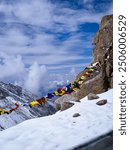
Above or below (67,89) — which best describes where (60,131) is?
below

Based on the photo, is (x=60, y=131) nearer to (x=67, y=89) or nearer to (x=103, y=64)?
(x=67, y=89)

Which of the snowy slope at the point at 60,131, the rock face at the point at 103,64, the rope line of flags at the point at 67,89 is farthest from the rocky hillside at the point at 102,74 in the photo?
the snowy slope at the point at 60,131

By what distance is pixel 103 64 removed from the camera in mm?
25203

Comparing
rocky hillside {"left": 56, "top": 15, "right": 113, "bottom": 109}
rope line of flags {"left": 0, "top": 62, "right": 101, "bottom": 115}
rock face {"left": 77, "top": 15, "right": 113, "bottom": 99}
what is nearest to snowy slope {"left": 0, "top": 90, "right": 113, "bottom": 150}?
rope line of flags {"left": 0, "top": 62, "right": 101, "bottom": 115}

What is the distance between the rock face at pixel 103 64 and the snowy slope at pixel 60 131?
31.4ft

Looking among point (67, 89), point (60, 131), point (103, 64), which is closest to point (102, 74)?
point (103, 64)

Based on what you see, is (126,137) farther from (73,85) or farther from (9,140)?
(73,85)

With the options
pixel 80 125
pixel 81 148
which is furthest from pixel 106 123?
pixel 81 148

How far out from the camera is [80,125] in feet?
38.0

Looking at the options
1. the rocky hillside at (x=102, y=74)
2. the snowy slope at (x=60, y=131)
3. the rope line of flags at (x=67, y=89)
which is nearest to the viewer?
the snowy slope at (x=60, y=131)

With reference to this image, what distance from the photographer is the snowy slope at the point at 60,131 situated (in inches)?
390

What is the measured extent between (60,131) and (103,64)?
1505 centimetres

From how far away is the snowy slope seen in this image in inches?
390

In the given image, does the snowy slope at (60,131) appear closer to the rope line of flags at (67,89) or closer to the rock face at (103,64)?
the rope line of flags at (67,89)
